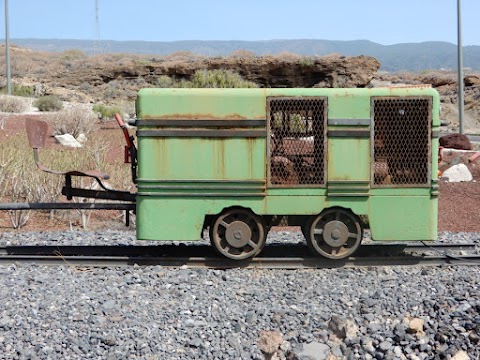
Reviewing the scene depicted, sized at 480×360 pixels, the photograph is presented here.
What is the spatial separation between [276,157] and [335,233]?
44.8 inches

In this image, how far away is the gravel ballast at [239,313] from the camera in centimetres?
652

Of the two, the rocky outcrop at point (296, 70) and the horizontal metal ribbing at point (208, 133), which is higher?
the rocky outcrop at point (296, 70)

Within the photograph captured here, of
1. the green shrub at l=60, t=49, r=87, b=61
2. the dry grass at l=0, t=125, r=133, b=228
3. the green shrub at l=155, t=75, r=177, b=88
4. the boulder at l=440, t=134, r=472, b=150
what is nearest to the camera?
the dry grass at l=0, t=125, r=133, b=228

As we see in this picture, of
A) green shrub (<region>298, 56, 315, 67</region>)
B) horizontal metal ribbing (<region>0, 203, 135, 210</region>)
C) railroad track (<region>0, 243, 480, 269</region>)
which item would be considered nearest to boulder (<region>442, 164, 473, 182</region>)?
railroad track (<region>0, 243, 480, 269</region>)

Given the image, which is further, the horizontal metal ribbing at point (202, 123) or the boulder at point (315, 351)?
the horizontal metal ribbing at point (202, 123)

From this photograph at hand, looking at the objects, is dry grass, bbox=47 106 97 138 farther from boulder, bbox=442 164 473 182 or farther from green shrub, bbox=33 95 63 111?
boulder, bbox=442 164 473 182

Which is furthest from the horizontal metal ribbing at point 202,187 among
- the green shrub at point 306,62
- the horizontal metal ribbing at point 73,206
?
the green shrub at point 306,62

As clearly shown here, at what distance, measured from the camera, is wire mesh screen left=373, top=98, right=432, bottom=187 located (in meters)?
8.95

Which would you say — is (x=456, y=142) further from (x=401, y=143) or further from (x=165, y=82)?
(x=165, y=82)

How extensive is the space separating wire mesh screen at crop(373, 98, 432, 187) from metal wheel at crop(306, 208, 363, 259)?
562mm

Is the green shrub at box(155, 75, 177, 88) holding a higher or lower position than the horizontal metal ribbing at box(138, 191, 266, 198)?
higher

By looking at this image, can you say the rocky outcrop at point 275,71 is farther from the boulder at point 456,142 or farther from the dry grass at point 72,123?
the dry grass at point 72,123

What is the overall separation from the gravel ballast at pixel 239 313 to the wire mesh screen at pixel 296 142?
1.12 metres

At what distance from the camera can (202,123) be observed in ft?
29.0
